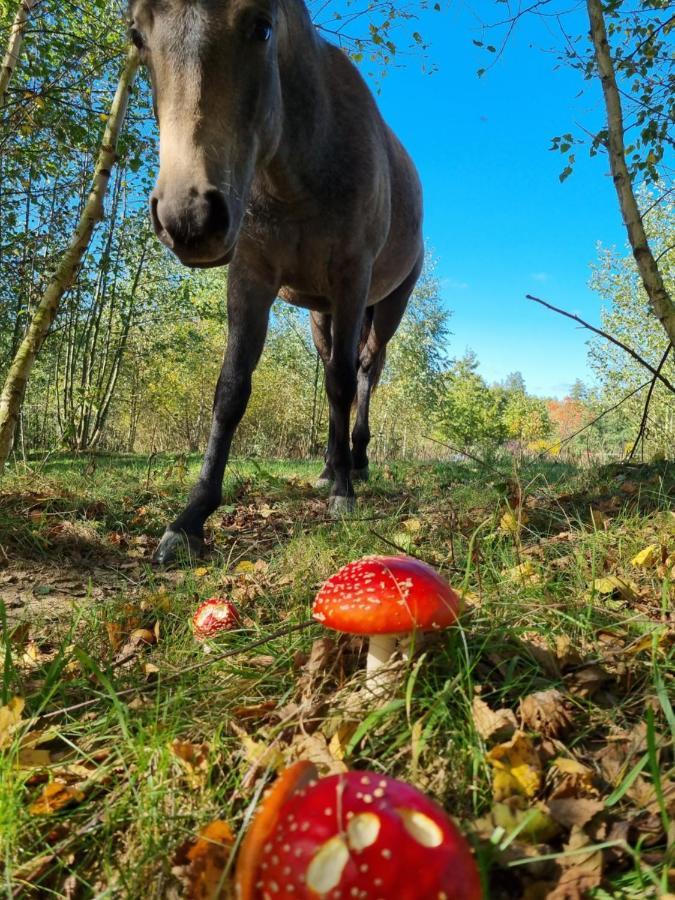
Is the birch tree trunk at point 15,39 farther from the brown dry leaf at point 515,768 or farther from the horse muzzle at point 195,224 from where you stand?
the brown dry leaf at point 515,768

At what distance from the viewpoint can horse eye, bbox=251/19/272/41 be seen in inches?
96.2

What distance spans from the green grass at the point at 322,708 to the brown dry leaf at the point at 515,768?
3 cm

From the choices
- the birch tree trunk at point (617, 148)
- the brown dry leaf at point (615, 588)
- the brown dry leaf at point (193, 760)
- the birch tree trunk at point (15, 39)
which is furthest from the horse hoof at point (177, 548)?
the birch tree trunk at point (15, 39)

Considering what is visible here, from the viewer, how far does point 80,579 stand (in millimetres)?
2912

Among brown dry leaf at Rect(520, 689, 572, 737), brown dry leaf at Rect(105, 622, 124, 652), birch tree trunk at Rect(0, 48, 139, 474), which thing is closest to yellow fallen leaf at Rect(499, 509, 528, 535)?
brown dry leaf at Rect(520, 689, 572, 737)

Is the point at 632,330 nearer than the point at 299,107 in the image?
No

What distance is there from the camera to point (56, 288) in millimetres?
3205

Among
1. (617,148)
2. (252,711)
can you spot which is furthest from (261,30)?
(252,711)

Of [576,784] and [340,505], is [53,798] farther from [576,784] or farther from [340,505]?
[340,505]

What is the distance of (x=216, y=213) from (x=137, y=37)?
45.4 inches

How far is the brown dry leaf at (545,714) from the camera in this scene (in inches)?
48.6

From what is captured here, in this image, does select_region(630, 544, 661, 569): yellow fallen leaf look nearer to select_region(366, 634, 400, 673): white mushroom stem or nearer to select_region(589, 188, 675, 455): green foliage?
select_region(366, 634, 400, 673): white mushroom stem

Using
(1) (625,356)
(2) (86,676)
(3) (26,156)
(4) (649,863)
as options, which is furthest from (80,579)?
(1) (625,356)

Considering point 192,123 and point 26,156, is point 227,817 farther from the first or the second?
point 26,156
